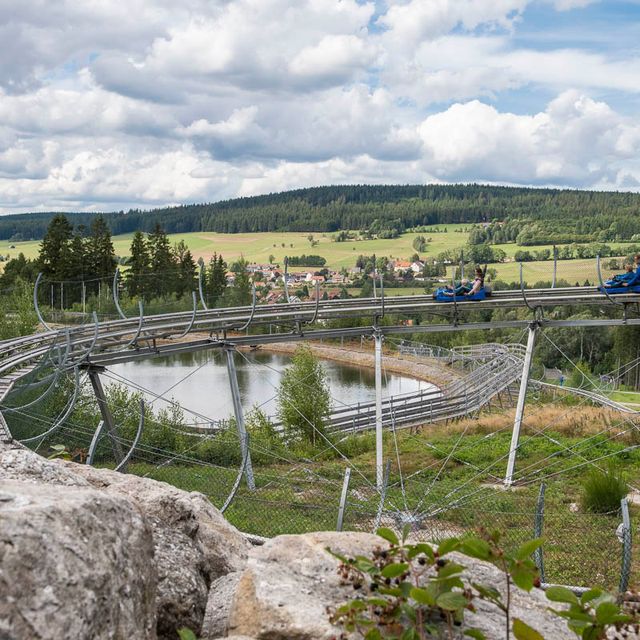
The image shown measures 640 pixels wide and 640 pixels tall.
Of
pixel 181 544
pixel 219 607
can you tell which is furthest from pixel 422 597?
pixel 181 544

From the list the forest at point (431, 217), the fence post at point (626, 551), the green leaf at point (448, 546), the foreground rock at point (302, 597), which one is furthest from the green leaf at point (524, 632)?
the forest at point (431, 217)

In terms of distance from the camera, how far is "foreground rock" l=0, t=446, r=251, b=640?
4008 mm

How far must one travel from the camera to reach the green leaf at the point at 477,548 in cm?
275

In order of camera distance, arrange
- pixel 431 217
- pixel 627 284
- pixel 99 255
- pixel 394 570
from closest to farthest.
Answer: pixel 394 570, pixel 627 284, pixel 99 255, pixel 431 217

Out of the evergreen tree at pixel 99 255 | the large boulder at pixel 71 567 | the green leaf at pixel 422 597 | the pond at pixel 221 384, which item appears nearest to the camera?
the large boulder at pixel 71 567

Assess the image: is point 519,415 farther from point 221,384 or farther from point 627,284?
point 221,384

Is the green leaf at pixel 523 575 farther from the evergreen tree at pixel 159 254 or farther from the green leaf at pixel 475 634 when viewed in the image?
the evergreen tree at pixel 159 254

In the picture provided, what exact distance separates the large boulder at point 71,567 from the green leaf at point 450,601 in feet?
3.79

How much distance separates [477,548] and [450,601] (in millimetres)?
212

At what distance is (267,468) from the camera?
25797 mm

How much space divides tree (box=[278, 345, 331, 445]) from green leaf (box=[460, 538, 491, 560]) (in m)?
29.9

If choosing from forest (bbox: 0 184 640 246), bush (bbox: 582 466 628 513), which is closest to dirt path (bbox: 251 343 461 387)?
bush (bbox: 582 466 628 513)

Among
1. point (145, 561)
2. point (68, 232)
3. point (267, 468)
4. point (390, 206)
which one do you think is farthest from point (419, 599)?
point (390, 206)

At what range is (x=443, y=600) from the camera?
9.14 feet
